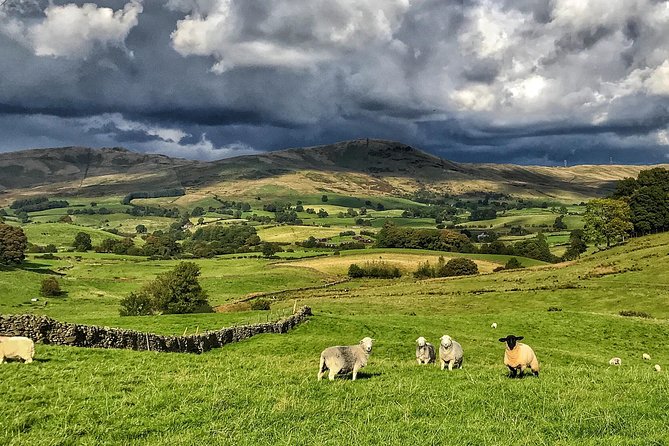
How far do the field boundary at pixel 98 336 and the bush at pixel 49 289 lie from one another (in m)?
78.2

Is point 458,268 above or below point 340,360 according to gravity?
below

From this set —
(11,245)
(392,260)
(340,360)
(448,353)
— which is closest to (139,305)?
(448,353)

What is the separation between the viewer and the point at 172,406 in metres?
14.6

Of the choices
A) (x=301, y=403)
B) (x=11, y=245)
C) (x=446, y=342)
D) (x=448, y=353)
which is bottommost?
(x=448, y=353)

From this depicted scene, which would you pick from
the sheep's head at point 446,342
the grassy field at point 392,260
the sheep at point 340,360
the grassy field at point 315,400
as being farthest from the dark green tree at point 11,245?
the sheep's head at point 446,342

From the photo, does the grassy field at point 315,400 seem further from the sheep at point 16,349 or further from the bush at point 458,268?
the bush at point 458,268

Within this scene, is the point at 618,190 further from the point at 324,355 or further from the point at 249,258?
the point at 324,355

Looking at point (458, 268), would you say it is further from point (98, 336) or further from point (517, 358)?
point (517, 358)

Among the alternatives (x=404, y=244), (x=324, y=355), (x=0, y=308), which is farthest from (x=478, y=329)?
(x=404, y=244)

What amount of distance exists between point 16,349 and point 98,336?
11.1 meters

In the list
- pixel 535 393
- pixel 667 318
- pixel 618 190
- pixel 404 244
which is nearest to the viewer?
pixel 535 393

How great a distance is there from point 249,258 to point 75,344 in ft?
467

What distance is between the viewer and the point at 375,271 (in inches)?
5468

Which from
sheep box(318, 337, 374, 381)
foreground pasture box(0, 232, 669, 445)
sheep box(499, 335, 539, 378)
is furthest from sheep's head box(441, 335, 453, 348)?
sheep box(318, 337, 374, 381)
